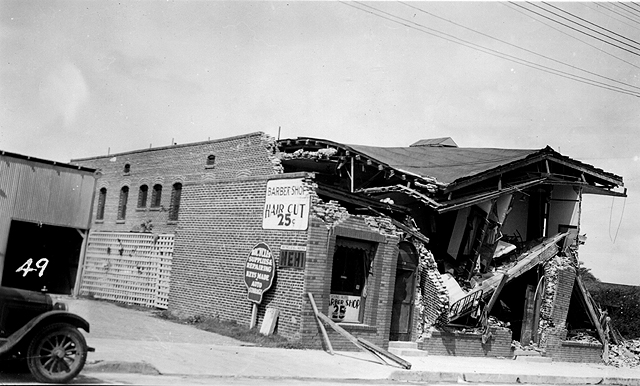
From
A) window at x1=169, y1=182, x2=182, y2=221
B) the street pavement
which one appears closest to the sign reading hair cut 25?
the street pavement

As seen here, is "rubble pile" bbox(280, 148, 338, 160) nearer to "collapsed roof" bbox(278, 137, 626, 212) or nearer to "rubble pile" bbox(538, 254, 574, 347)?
"collapsed roof" bbox(278, 137, 626, 212)

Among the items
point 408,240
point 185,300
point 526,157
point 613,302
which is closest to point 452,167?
point 526,157

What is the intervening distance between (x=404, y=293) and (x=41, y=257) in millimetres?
11468

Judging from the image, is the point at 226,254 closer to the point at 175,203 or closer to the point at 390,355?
the point at 390,355

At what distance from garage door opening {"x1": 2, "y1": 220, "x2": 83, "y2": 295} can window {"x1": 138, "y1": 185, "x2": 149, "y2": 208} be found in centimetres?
1686

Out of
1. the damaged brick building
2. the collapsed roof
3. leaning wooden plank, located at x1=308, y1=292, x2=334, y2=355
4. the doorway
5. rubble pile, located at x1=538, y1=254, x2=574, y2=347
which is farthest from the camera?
rubble pile, located at x1=538, y1=254, x2=574, y2=347

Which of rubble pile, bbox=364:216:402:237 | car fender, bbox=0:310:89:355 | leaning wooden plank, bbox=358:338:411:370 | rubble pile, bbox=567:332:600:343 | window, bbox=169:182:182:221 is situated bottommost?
leaning wooden plank, bbox=358:338:411:370

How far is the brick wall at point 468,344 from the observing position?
19734 mm

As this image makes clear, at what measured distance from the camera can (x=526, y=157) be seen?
76.2ft

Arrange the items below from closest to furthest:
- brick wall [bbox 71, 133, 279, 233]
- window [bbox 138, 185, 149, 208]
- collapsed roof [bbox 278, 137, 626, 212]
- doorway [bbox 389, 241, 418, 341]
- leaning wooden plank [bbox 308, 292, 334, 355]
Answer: leaning wooden plank [bbox 308, 292, 334, 355], doorway [bbox 389, 241, 418, 341], collapsed roof [bbox 278, 137, 626, 212], brick wall [bbox 71, 133, 279, 233], window [bbox 138, 185, 149, 208]

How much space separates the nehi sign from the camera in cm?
1680

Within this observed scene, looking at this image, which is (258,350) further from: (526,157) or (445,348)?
(526,157)

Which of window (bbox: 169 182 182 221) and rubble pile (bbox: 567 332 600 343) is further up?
window (bbox: 169 182 182 221)

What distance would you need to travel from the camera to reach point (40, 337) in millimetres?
8758
